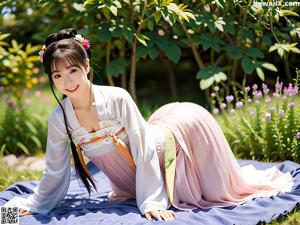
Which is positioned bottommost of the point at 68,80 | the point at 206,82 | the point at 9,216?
the point at 9,216

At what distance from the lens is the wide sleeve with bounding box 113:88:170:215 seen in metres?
2.60

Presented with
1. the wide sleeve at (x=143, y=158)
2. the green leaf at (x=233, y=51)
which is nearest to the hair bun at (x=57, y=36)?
the wide sleeve at (x=143, y=158)

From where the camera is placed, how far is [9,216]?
262 centimetres

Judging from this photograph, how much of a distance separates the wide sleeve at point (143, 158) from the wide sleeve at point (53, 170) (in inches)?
13.8

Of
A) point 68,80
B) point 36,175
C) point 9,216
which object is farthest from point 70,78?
point 36,175

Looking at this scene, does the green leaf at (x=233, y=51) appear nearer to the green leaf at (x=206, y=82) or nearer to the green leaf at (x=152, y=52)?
the green leaf at (x=206, y=82)

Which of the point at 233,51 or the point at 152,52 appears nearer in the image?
the point at 152,52

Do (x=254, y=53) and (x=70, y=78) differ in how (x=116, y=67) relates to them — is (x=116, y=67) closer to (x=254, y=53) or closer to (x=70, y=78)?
(x=254, y=53)

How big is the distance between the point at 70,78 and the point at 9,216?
0.81 meters

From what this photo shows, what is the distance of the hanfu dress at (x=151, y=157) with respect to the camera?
264 centimetres

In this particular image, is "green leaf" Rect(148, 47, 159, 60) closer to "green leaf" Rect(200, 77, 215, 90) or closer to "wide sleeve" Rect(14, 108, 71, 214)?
"green leaf" Rect(200, 77, 215, 90)

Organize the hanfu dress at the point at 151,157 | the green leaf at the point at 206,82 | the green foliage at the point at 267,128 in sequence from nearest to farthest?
1. the hanfu dress at the point at 151,157
2. the green foliage at the point at 267,128
3. the green leaf at the point at 206,82

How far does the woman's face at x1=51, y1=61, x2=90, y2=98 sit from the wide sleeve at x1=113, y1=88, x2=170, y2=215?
8.2 inches

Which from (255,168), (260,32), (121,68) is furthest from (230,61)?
(255,168)
